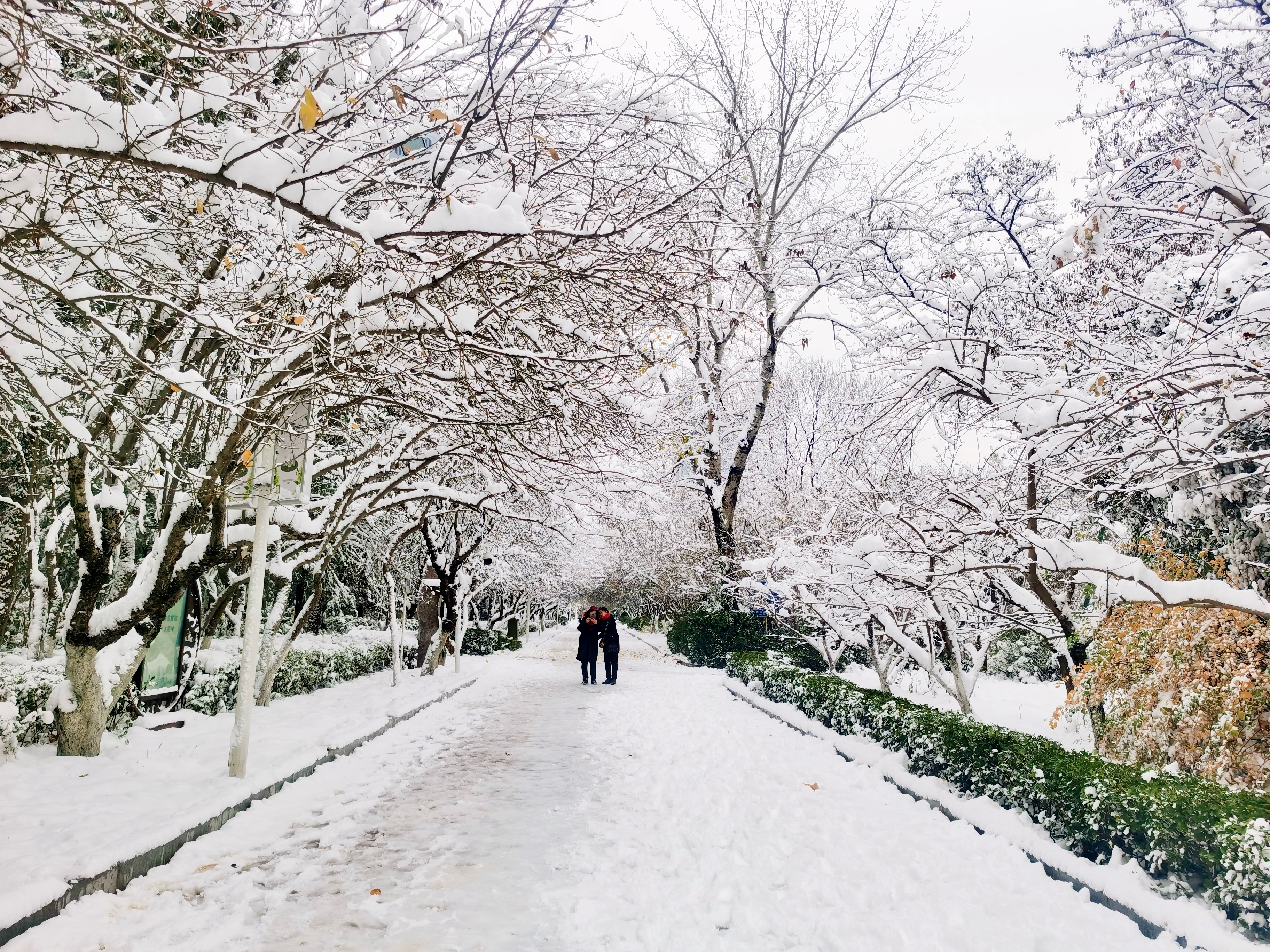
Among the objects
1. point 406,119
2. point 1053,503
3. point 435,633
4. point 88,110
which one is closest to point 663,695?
point 435,633

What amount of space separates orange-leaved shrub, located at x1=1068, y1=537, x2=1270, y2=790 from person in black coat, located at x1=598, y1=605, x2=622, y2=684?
11720 millimetres

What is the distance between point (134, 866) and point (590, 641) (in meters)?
15.0

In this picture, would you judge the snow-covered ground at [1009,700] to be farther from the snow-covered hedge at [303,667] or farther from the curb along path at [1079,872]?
the snow-covered hedge at [303,667]

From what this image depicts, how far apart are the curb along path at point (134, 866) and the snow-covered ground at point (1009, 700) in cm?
721

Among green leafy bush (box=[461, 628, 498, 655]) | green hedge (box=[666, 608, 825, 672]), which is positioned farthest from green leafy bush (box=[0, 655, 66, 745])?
green leafy bush (box=[461, 628, 498, 655])

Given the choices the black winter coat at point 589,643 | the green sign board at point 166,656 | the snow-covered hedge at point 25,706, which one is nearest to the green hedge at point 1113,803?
the snow-covered hedge at point 25,706

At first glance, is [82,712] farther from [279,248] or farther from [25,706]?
[279,248]

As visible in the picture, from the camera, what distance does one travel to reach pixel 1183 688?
7.77m

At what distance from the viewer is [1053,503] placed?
34.7 ft

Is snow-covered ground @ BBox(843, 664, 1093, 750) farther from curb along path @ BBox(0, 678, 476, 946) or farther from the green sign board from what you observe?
the green sign board

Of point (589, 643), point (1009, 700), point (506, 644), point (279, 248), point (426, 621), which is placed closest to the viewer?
point (279, 248)

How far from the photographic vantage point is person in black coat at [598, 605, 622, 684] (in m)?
19.1

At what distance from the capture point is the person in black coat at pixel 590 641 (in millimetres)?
19172

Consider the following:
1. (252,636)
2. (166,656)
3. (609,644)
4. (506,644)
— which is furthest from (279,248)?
(506,644)
